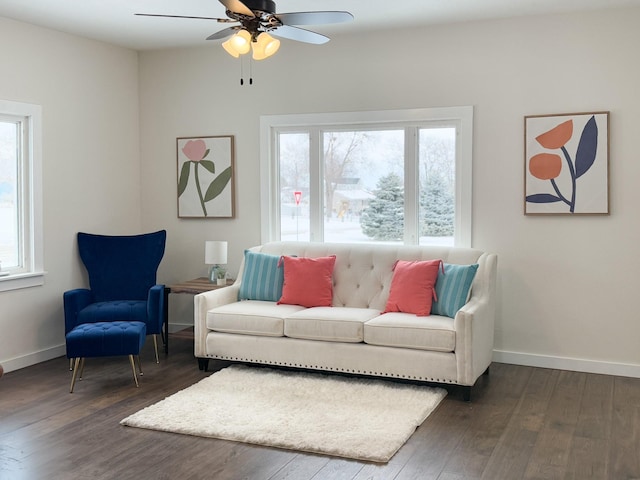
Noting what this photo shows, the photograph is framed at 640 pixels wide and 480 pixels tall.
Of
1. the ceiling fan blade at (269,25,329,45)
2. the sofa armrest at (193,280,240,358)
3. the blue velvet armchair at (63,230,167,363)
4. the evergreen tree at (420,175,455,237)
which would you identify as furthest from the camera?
the evergreen tree at (420,175,455,237)

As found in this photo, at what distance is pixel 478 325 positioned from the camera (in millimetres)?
4406

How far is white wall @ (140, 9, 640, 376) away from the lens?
4.90 meters

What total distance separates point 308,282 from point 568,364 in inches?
80.8

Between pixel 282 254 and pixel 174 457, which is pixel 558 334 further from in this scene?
pixel 174 457

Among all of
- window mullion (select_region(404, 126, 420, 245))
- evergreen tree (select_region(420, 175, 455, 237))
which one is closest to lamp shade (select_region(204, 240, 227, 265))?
window mullion (select_region(404, 126, 420, 245))

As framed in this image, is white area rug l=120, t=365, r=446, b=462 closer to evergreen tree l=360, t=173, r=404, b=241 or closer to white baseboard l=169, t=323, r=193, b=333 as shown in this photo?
evergreen tree l=360, t=173, r=404, b=241

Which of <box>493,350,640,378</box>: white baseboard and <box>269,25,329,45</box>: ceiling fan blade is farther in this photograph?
<box>493,350,640,378</box>: white baseboard

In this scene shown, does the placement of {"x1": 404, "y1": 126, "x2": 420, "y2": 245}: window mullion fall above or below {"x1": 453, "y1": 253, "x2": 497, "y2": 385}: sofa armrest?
above

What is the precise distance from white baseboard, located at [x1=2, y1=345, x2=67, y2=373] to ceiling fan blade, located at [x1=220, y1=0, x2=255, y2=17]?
324cm

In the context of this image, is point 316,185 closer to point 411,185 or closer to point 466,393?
point 411,185

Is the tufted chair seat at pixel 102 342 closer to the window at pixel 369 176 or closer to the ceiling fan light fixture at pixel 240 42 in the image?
the window at pixel 369 176

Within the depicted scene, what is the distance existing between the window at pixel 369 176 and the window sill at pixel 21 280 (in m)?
1.88

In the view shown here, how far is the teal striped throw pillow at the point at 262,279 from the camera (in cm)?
529

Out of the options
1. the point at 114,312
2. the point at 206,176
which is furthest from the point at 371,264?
the point at 114,312
